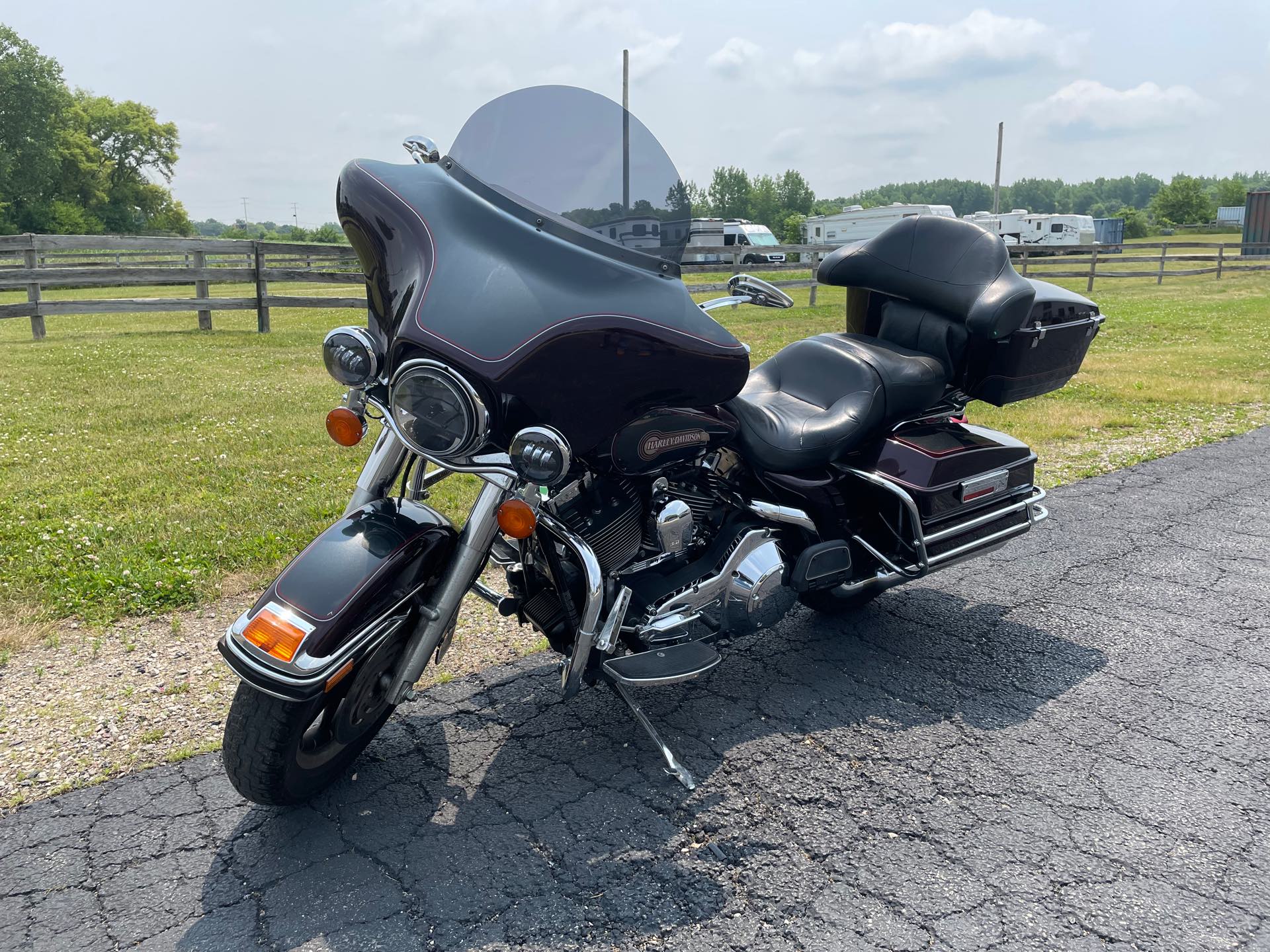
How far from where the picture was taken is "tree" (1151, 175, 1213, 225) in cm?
7650

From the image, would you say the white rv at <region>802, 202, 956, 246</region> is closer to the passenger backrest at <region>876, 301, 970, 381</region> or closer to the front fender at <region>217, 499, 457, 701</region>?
the passenger backrest at <region>876, 301, 970, 381</region>

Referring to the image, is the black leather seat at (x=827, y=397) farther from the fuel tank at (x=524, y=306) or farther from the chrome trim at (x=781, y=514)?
the fuel tank at (x=524, y=306)

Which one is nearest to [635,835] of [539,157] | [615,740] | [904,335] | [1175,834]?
[615,740]

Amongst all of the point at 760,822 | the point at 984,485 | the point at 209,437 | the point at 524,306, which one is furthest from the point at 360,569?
the point at 209,437

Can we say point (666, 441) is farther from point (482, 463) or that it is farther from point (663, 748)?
point (663, 748)


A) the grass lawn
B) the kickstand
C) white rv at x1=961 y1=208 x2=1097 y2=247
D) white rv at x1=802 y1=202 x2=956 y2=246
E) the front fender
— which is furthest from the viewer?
white rv at x1=961 y1=208 x2=1097 y2=247

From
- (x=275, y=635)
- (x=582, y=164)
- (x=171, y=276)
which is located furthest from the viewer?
(x=171, y=276)

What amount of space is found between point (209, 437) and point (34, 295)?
27.5ft

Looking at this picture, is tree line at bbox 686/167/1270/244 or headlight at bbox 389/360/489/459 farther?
tree line at bbox 686/167/1270/244

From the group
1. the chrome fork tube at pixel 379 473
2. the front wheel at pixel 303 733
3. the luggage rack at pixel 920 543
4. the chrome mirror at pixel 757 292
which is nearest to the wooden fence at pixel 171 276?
the luggage rack at pixel 920 543

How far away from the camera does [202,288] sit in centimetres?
1459

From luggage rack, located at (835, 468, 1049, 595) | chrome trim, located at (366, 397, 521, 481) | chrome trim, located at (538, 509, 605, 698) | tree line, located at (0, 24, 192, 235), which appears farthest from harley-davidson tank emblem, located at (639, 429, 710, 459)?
tree line, located at (0, 24, 192, 235)

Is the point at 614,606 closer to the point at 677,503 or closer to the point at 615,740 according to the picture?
the point at 677,503

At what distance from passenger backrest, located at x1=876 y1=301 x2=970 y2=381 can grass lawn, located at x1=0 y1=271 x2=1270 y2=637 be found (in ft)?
8.55
